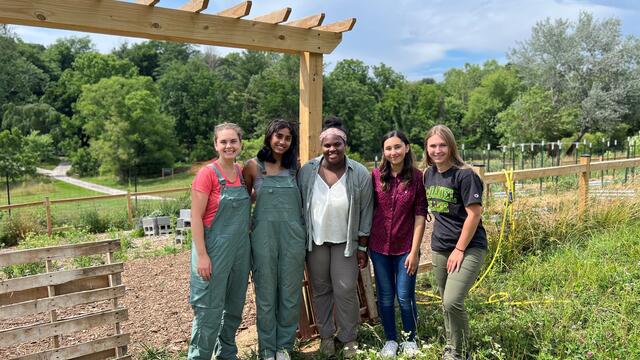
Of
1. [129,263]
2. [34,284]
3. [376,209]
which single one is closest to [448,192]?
[376,209]

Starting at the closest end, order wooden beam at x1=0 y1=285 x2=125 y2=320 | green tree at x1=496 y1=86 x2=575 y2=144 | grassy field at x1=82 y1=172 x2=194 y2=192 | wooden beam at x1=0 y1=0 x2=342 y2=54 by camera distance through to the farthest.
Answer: wooden beam at x1=0 y1=0 x2=342 y2=54
wooden beam at x1=0 y1=285 x2=125 y2=320
green tree at x1=496 y1=86 x2=575 y2=144
grassy field at x1=82 y1=172 x2=194 y2=192

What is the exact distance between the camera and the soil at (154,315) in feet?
13.1

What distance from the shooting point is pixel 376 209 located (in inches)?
126

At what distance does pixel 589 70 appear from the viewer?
29438mm

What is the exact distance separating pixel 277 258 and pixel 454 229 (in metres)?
1.13

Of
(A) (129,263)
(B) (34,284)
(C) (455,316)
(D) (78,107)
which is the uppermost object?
(D) (78,107)

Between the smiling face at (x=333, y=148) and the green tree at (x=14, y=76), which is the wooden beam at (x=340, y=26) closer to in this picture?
the smiling face at (x=333, y=148)

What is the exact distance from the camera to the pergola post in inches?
152

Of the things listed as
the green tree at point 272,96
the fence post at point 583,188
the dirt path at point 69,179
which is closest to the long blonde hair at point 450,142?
the fence post at point 583,188

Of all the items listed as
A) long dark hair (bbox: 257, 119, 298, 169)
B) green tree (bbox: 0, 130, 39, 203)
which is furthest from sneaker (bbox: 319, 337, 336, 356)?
green tree (bbox: 0, 130, 39, 203)

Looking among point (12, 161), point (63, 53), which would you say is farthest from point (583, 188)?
point (63, 53)

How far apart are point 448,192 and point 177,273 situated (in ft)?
14.8

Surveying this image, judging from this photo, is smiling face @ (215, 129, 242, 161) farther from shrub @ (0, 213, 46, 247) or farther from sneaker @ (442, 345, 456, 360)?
shrub @ (0, 213, 46, 247)

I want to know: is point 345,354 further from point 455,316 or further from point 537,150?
point 537,150
